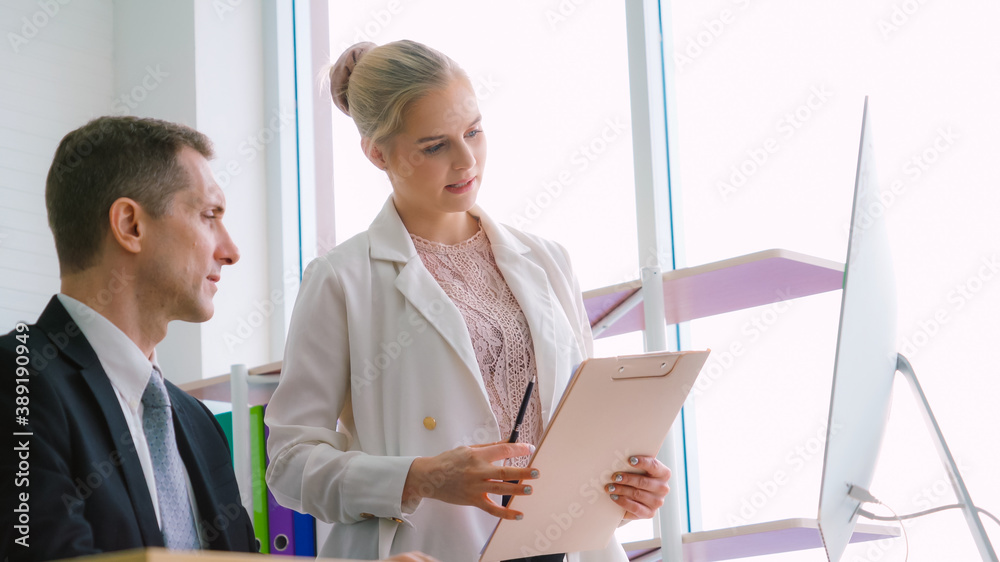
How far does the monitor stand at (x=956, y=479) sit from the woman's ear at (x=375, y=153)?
922 millimetres

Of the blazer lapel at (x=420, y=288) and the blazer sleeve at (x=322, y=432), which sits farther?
the blazer lapel at (x=420, y=288)

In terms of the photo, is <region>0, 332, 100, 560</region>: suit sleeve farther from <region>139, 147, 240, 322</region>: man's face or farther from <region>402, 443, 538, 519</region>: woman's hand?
<region>402, 443, 538, 519</region>: woman's hand

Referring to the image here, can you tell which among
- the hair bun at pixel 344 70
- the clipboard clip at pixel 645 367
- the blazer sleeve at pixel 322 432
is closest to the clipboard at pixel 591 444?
the clipboard clip at pixel 645 367

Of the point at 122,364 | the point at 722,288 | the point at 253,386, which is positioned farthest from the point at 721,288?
the point at 253,386

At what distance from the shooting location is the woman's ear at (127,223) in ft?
4.65

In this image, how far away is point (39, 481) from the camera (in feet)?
3.79

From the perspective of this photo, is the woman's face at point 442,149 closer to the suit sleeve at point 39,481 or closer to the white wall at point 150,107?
the suit sleeve at point 39,481

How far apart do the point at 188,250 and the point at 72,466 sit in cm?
39

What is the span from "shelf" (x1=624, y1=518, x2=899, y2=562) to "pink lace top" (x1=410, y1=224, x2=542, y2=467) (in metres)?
0.44

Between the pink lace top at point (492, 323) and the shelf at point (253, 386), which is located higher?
the shelf at point (253, 386)

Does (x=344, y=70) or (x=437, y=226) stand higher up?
(x=344, y=70)

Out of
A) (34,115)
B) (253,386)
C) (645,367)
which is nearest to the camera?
(645,367)

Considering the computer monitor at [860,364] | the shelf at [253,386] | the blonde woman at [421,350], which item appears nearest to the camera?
the computer monitor at [860,364]

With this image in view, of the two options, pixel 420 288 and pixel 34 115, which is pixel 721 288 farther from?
pixel 34 115
